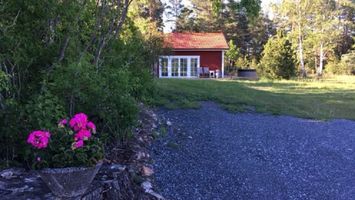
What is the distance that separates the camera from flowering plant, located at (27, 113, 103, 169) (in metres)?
2.32

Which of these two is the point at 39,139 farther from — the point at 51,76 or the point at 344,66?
the point at 344,66

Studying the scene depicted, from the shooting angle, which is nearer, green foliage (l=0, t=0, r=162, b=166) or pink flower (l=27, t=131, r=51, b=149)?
pink flower (l=27, t=131, r=51, b=149)

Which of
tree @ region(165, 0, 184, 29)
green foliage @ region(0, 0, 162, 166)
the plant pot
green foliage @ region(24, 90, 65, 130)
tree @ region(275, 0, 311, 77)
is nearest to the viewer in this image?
the plant pot

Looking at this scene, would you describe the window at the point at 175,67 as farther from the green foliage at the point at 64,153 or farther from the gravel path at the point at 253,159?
the green foliage at the point at 64,153

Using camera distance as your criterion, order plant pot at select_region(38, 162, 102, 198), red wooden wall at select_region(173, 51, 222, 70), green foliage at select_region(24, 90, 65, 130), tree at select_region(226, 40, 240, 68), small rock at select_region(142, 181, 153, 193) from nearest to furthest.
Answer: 1. plant pot at select_region(38, 162, 102, 198)
2. green foliage at select_region(24, 90, 65, 130)
3. small rock at select_region(142, 181, 153, 193)
4. red wooden wall at select_region(173, 51, 222, 70)
5. tree at select_region(226, 40, 240, 68)

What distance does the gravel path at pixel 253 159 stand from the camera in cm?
339

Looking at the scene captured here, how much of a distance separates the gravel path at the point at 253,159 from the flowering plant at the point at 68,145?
95 cm

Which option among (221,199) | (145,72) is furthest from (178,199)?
(145,72)

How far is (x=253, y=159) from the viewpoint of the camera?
14.3ft

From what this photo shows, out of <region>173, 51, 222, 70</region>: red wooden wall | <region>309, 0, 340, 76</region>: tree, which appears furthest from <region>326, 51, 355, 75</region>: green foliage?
<region>173, 51, 222, 70</region>: red wooden wall

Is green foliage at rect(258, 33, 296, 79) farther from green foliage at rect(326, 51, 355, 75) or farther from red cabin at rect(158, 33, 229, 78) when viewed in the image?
green foliage at rect(326, 51, 355, 75)

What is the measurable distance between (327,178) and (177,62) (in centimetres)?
1868

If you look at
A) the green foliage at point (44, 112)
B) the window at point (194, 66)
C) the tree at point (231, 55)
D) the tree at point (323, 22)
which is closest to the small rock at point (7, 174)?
the green foliage at point (44, 112)

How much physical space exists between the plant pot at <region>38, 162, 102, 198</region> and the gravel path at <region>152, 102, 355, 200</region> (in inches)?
42.5
